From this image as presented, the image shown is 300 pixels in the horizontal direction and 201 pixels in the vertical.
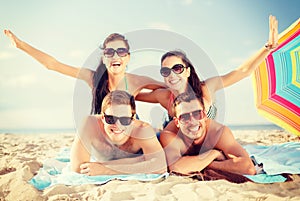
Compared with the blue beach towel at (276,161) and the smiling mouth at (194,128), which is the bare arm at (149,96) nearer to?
the smiling mouth at (194,128)

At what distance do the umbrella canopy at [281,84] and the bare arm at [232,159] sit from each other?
1.00 metres

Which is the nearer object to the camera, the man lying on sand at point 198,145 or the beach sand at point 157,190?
the beach sand at point 157,190

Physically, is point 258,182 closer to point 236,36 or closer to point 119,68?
point 119,68

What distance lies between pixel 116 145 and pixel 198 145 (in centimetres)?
66

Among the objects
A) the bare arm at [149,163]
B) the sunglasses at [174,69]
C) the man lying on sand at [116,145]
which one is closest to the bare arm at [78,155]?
the man lying on sand at [116,145]

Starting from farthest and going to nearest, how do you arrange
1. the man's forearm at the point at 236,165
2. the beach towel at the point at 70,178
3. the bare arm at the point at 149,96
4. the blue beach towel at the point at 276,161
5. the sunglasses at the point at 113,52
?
1. the bare arm at the point at 149,96
2. the sunglasses at the point at 113,52
3. the man's forearm at the point at 236,165
4. the blue beach towel at the point at 276,161
5. the beach towel at the point at 70,178

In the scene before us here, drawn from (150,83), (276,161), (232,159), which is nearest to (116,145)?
(150,83)

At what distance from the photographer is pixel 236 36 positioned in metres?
5.10

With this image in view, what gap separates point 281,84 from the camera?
3170mm

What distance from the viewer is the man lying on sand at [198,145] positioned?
2328 mm

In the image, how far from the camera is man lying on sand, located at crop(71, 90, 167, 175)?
7.43 feet

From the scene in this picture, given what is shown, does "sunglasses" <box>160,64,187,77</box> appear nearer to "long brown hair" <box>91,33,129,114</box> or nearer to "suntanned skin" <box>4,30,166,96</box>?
"suntanned skin" <box>4,30,166,96</box>

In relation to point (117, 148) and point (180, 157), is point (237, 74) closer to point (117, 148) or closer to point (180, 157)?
point (180, 157)

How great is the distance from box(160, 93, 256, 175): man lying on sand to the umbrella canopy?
985 millimetres
